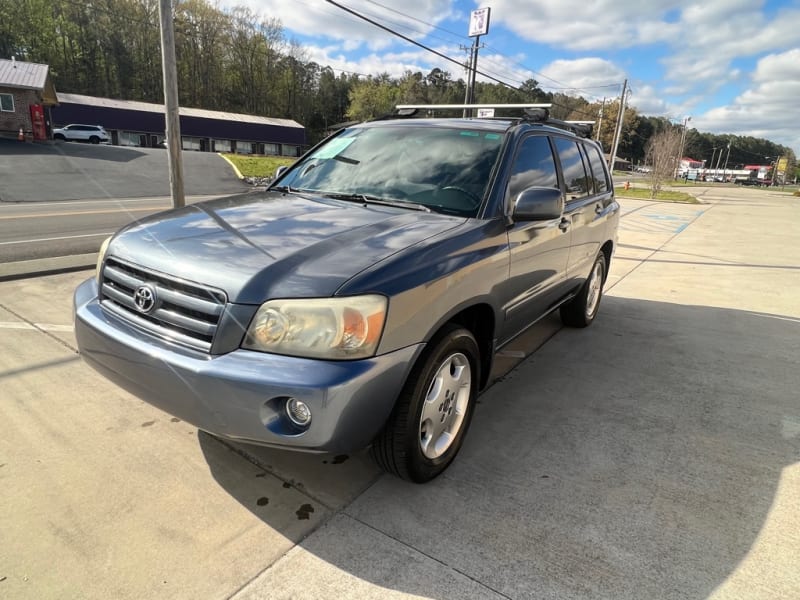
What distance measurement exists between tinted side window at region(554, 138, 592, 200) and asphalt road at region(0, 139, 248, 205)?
16.7 metres

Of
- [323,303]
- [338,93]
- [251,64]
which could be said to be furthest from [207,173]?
[338,93]

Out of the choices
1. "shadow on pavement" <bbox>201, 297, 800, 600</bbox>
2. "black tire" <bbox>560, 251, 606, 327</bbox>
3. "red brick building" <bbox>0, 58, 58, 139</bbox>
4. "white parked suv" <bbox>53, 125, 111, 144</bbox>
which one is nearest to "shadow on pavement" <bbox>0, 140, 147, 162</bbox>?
"red brick building" <bbox>0, 58, 58, 139</bbox>

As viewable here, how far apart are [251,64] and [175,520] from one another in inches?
3136

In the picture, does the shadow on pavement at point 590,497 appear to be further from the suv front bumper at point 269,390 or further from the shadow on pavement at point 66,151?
the shadow on pavement at point 66,151

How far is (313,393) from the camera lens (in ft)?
6.13

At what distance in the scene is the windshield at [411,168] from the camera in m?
2.96

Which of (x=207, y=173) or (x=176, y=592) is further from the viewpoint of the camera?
(x=207, y=173)

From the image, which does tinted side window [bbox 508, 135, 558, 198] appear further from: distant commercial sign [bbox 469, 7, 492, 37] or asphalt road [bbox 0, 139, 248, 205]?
distant commercial sign [bbox 469, 7, 492, 37]

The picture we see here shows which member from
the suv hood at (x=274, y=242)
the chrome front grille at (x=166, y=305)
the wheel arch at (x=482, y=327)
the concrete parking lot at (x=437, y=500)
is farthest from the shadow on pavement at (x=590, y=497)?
the suv hood at (x=274, y=242)

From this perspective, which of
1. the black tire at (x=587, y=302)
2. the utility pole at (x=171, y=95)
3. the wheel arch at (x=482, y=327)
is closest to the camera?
the wheel arch at (x=482, y=327)

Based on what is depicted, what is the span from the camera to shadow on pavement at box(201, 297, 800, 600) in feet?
6.67

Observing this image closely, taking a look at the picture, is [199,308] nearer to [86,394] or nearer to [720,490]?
[86,394]

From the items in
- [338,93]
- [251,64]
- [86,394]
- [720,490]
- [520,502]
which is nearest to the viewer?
[520,502]

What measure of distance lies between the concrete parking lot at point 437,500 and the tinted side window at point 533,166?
1477 millimetres
